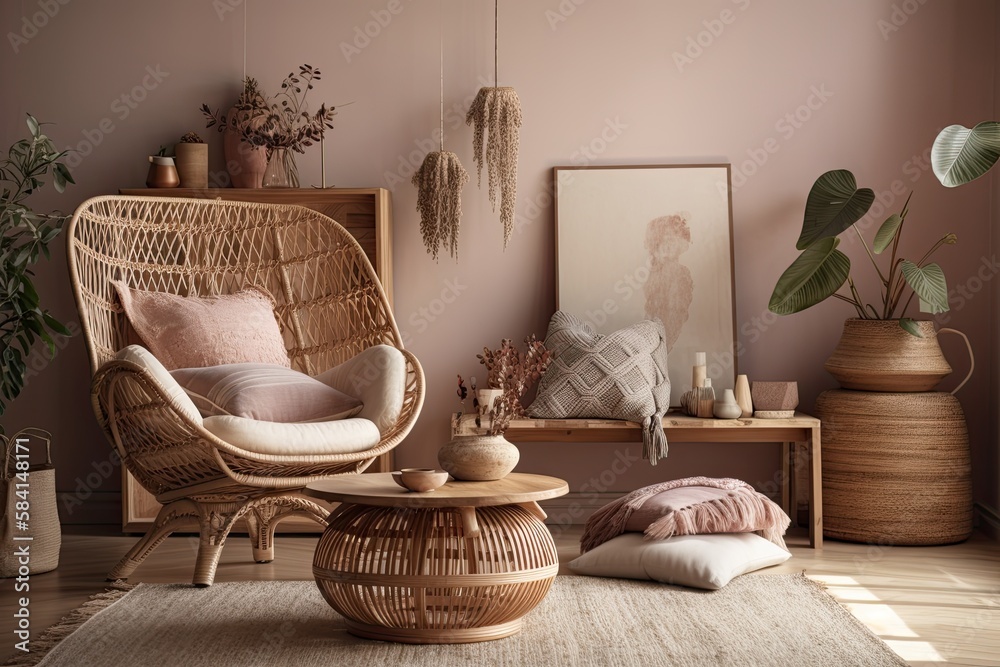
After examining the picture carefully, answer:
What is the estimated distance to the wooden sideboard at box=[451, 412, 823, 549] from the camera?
3.58 meters

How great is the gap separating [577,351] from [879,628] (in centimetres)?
156

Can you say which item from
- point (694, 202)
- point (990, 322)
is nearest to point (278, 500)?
point (694, 202)

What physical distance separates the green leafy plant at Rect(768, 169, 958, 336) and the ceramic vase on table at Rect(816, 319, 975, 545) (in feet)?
0.47

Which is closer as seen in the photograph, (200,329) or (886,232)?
(200,329)

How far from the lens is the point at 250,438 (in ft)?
9.12

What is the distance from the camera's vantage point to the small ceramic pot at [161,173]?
3.94m

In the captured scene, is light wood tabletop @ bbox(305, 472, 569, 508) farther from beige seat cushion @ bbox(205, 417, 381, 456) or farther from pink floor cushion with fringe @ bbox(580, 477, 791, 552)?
pink floor cushion with fringe @ bbox(580, 477, 791, 552)

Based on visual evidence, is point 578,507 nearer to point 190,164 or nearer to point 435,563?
point 435,563

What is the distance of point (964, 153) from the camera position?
3.23 m

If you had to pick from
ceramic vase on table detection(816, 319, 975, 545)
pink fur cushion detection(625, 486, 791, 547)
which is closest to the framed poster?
ceramic vase on table detection(816, 319, 975, 545)

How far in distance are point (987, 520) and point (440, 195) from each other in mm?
2460

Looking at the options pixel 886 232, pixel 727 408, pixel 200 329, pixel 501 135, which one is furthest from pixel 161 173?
pixel 886 232

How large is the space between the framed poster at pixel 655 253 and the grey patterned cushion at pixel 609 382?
0.74ft

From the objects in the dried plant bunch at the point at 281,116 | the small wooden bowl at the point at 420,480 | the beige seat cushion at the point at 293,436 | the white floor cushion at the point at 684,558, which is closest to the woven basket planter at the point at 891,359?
the white floor cushion at the point at 684,558
